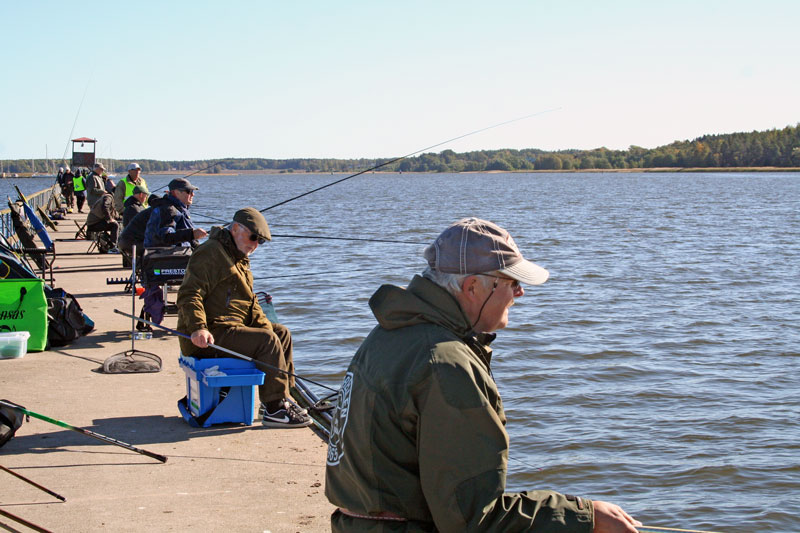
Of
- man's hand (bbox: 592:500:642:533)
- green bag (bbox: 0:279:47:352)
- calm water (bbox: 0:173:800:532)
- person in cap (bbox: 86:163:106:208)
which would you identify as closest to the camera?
man's hand (bbox: 592:500:642:533)

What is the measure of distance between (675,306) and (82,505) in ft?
41.0

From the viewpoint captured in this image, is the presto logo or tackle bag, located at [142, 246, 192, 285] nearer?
the presto logo

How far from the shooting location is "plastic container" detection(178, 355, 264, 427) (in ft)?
19.7

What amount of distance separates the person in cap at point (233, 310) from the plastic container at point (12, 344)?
2.53 metres

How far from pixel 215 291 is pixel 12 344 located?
108 inches

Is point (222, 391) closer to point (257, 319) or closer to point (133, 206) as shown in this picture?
point (257, 319)

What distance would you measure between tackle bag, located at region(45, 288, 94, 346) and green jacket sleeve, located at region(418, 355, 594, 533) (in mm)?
7021

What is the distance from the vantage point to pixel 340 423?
2.49 meters

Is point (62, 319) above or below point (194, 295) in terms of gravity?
below

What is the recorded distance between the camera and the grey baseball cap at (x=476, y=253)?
8.07 feet

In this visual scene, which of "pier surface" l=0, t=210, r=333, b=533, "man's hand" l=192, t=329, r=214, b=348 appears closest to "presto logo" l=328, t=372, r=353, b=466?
"pier surface" l=0, t=210, r=333, b=533

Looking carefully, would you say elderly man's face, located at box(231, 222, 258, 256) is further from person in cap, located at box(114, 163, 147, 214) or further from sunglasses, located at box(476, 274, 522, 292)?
person in cap, located at box(114, 163, 147, 214)

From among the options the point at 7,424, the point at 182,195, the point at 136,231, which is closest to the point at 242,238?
the point at 7,424

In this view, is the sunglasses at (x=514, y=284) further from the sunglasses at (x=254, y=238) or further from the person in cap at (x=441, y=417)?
the sunglasses at (x=254, y=238)
